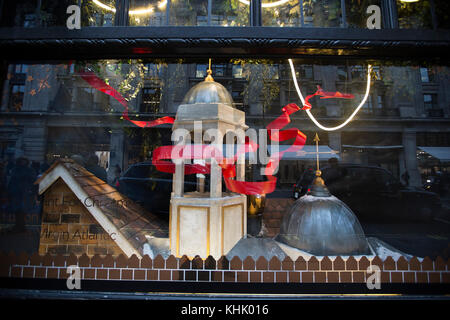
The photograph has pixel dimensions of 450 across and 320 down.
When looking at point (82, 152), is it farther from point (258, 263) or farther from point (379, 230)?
point (379, 230)

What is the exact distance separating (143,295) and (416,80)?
402 centimetres

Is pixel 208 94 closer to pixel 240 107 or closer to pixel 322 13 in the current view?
pixel 240 107

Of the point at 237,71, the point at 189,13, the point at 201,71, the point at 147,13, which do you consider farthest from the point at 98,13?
the point at 237,71

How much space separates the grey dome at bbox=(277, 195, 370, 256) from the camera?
6.60 feet

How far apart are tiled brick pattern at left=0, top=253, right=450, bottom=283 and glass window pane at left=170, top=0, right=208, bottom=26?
2684mm

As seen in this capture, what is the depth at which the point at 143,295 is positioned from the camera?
196 centimetres

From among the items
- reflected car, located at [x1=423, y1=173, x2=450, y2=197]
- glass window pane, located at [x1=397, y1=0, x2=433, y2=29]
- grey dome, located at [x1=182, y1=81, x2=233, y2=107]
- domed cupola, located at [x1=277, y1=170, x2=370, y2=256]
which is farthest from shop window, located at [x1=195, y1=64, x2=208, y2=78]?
reflected car, located at [x1=423, y1=173, x2=450, y2=197]

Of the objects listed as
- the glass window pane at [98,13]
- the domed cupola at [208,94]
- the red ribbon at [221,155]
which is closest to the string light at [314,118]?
the red ribbon at [221,155]

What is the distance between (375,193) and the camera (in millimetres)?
2367

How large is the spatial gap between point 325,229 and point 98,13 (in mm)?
3623

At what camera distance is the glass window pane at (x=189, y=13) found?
230cm

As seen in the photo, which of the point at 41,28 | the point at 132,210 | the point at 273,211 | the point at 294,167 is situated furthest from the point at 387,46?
the point at 41,28

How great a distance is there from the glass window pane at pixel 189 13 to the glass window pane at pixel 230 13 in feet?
0.36

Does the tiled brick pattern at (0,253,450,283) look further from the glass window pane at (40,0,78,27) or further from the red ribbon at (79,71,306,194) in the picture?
the glass window pane at (40,0,78,27)
